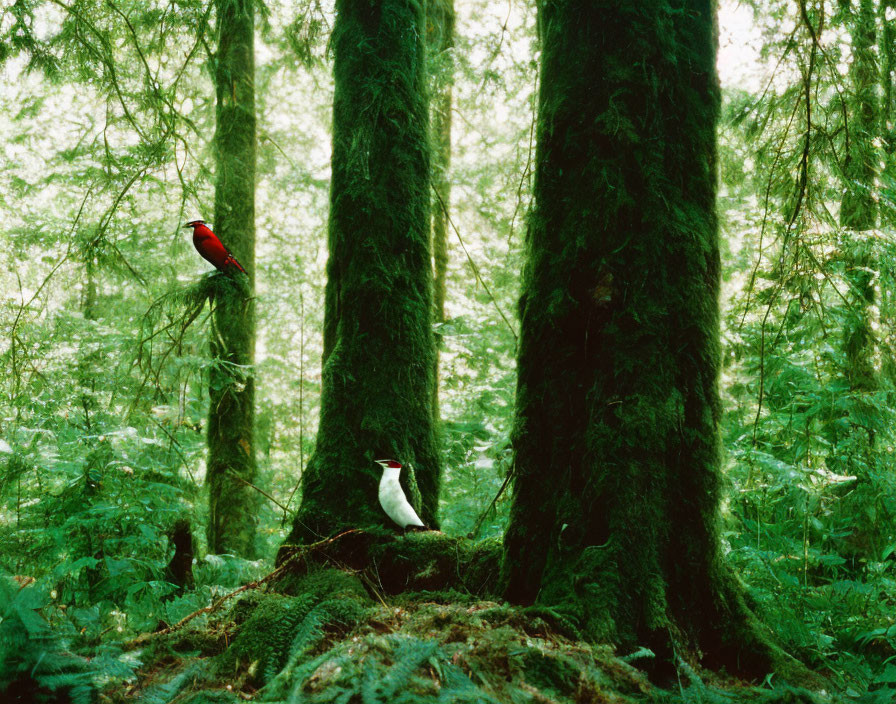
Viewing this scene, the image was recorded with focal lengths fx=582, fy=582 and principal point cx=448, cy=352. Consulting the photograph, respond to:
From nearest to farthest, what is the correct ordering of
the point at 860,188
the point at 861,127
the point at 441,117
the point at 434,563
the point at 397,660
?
the point at 397,660 < the point at 434,563 < the point at 860,188 < the point at 861,127 < the point at 441,117

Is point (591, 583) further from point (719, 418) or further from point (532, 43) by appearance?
point (532, 43)

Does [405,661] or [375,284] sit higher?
[375,284]

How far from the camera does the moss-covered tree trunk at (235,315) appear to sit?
7.20m

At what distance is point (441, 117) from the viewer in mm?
9820

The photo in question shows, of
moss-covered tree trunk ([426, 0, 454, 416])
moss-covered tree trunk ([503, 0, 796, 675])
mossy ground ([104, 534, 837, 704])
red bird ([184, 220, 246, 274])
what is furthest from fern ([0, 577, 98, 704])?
moss-covered tree trunk ([426, 0, 454, 416])

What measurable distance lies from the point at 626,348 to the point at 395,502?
169cm

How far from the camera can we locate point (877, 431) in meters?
4.15

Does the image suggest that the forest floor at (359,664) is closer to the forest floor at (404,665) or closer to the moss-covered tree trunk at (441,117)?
the forest floor at (404,665)

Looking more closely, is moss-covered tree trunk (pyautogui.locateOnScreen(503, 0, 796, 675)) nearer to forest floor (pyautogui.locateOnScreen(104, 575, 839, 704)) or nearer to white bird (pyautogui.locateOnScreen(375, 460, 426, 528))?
forest floor (pyautogui.locateOnScreen(104, 575, 839, 704))

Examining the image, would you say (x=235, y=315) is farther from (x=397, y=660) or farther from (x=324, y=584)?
(x=397, y=660)

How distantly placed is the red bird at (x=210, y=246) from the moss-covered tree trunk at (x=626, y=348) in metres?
2.98

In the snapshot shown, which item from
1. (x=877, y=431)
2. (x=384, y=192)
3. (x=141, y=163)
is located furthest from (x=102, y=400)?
(x=877, y=431)

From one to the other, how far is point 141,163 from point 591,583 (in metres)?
5.86

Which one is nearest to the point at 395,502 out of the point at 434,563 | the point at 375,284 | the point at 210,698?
the point at 434,563
